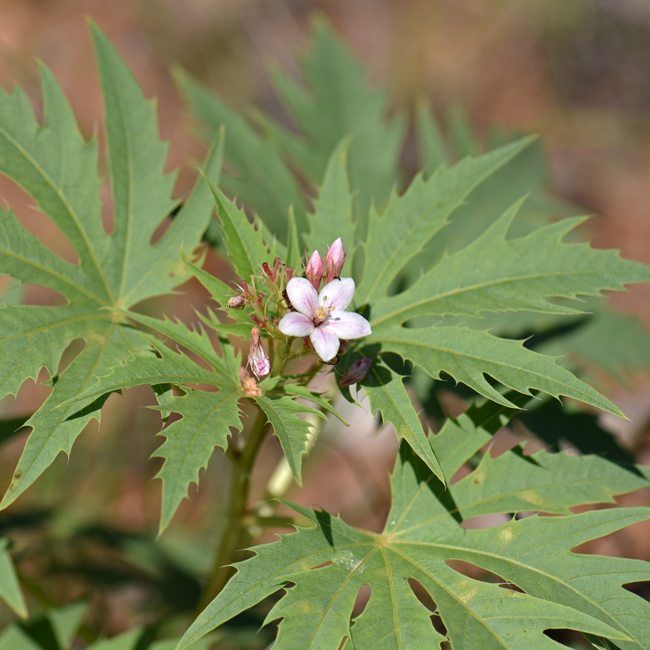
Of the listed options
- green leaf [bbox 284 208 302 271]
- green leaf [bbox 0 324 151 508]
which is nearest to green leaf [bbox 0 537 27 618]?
green leaf [bbox 0 324 151 508]

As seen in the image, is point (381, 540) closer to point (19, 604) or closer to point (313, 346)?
point (313, 346)

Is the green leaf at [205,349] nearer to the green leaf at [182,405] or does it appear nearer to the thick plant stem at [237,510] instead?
the green leaf at [182,405]

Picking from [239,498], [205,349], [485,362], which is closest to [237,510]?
[239,498]

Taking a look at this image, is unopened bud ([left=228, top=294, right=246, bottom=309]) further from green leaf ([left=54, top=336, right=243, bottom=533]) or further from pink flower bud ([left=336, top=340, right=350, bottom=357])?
pink flower bud ([left=336, top=340, right=350, bottom=357])

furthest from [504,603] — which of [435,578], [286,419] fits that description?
[286,419]

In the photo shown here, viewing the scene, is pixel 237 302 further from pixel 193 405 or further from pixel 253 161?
pixel 253 161
